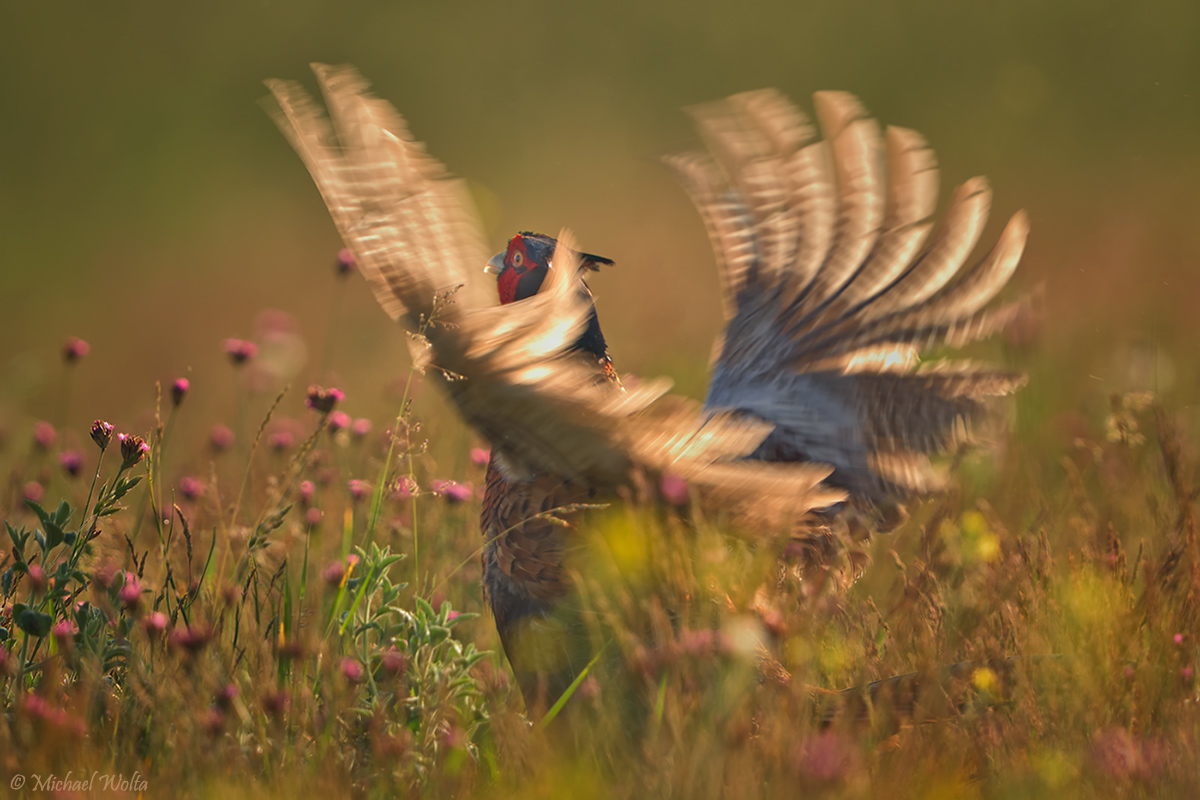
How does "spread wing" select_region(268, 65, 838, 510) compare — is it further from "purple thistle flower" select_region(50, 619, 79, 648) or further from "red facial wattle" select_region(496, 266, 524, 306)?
"red facial wattle" select_region(496, 266, 524, 306)

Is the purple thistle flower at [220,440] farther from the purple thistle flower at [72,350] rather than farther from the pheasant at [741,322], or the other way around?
the pheasant at [741,322]

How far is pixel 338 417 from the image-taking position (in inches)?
128

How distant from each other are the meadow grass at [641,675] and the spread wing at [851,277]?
397mm

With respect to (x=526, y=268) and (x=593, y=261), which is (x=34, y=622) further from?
(x=593, y=261)

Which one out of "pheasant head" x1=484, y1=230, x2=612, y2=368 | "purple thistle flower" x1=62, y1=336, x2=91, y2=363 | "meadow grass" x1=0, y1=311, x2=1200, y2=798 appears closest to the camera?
"meadow grass" x1=0, y1=311, x2=1200, y2=798

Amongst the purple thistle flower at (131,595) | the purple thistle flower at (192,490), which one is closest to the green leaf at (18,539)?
the purple thistle flower at (131,595)

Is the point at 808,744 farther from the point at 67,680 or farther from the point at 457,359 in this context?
the point at 67,680

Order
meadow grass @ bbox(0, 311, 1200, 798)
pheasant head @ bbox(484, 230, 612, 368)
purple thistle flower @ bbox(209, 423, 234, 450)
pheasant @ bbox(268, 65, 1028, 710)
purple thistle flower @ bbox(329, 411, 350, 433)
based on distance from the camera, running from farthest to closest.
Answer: purple thistle flower @ bbox(209, 423, 234, 450)
pheasant head @ bbox(484, 230, 612, 368)
purple thistle flower @ bbox(329, 411, 350, 433)
meadow grass @ bbox(0, 311, 1200, 798)
pheasant @ bbox(268, 65, 1028, 710)

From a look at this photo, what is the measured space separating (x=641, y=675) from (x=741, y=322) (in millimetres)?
1757

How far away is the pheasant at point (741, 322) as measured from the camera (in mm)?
1675

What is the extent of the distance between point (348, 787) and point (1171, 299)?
7.05m

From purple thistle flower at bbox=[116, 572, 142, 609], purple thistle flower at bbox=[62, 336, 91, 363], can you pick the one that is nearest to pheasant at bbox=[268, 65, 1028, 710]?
purple thistle flower at bbox=[116, 572, 142, 609]

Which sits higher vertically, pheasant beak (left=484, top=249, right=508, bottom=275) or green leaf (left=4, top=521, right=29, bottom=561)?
pheasant beak (left=484, top=249, right=508, bottom=275)

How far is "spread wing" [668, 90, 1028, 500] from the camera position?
2791 millimetres
